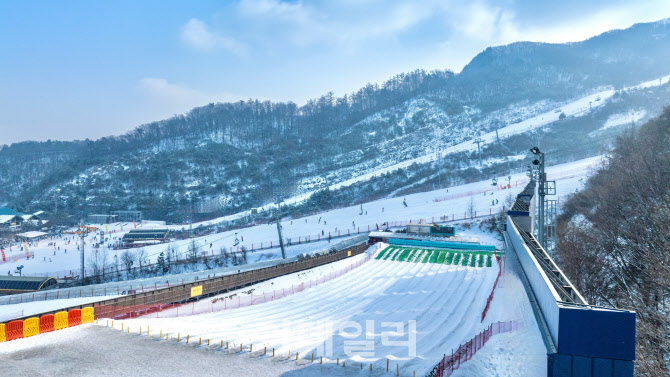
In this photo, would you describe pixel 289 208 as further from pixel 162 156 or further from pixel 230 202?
pixel 162 156

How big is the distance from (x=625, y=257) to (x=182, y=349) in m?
22.9

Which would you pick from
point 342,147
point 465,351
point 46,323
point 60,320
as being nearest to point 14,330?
point 46,323

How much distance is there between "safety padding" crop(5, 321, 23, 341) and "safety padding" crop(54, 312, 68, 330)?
47.5 inches

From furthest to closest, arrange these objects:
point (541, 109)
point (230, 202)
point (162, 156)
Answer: point (541, 109), point (162, 156), point (230, 202)

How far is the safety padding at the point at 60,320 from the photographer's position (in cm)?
1682

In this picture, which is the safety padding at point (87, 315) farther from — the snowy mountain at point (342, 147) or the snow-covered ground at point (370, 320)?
the snowy mountain at point (342, 147)

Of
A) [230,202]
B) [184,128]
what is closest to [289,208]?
[230,202]

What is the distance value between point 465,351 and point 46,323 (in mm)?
17072

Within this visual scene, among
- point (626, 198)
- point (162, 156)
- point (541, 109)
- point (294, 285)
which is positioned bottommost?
point (294, 285)

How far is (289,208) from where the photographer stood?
8588 centimetres

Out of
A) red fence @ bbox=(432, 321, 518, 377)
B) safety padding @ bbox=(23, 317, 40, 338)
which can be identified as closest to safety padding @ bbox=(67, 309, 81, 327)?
safety padding @ bbox=(23, 317, 40, 338)

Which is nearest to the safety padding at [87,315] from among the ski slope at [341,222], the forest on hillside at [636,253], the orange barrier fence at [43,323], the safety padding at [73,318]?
the orange barrier fence at [43,323]

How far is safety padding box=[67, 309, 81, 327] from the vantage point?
17356 millimetres

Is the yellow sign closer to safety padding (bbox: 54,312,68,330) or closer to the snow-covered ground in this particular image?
the snow-covered ground
